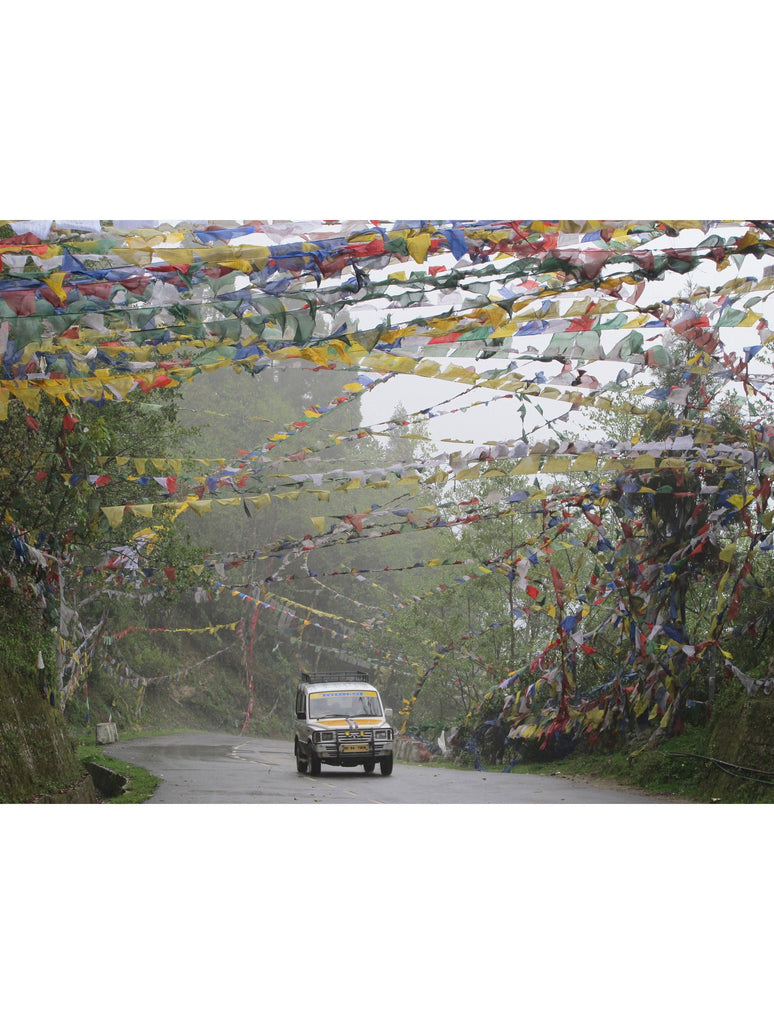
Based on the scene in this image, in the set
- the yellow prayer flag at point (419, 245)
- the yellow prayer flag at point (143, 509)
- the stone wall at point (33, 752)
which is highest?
the yellow prayer flag at point (419, 245)

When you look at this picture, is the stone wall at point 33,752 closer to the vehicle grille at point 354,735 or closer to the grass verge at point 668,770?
the vehicle grille at point 354,735

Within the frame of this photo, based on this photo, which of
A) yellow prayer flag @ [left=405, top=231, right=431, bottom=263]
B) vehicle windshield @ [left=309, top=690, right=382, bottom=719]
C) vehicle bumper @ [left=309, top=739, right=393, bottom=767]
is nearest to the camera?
yellow prayer flag @ [left=405, top=231, right=431, bottom=263]

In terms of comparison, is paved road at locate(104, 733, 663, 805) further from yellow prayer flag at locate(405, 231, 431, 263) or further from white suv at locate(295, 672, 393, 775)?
yellow prayer flag at locate(405, 231, 431, 263)

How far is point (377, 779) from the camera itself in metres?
5.84

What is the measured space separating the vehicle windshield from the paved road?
1.43 feet

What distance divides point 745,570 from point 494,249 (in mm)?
2647

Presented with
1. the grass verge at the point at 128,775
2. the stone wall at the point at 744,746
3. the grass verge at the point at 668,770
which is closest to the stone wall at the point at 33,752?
the grass verge at the point at 128,775

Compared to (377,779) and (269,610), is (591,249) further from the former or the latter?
(269,610)

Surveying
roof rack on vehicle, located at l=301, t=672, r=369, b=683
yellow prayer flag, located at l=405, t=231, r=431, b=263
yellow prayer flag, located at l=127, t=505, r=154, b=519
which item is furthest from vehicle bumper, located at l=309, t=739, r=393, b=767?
yellow prayer flag, located at l=405, t=231, r=431, b=263

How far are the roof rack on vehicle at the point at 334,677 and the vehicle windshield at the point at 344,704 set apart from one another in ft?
0.48

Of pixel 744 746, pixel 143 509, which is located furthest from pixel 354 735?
pixel 744 746

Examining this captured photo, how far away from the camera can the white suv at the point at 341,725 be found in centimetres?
600

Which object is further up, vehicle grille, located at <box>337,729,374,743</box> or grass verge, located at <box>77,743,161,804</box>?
grass verge, located at <box>77,743,161,804</box>

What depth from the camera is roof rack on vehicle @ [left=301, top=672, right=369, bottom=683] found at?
688 cm
